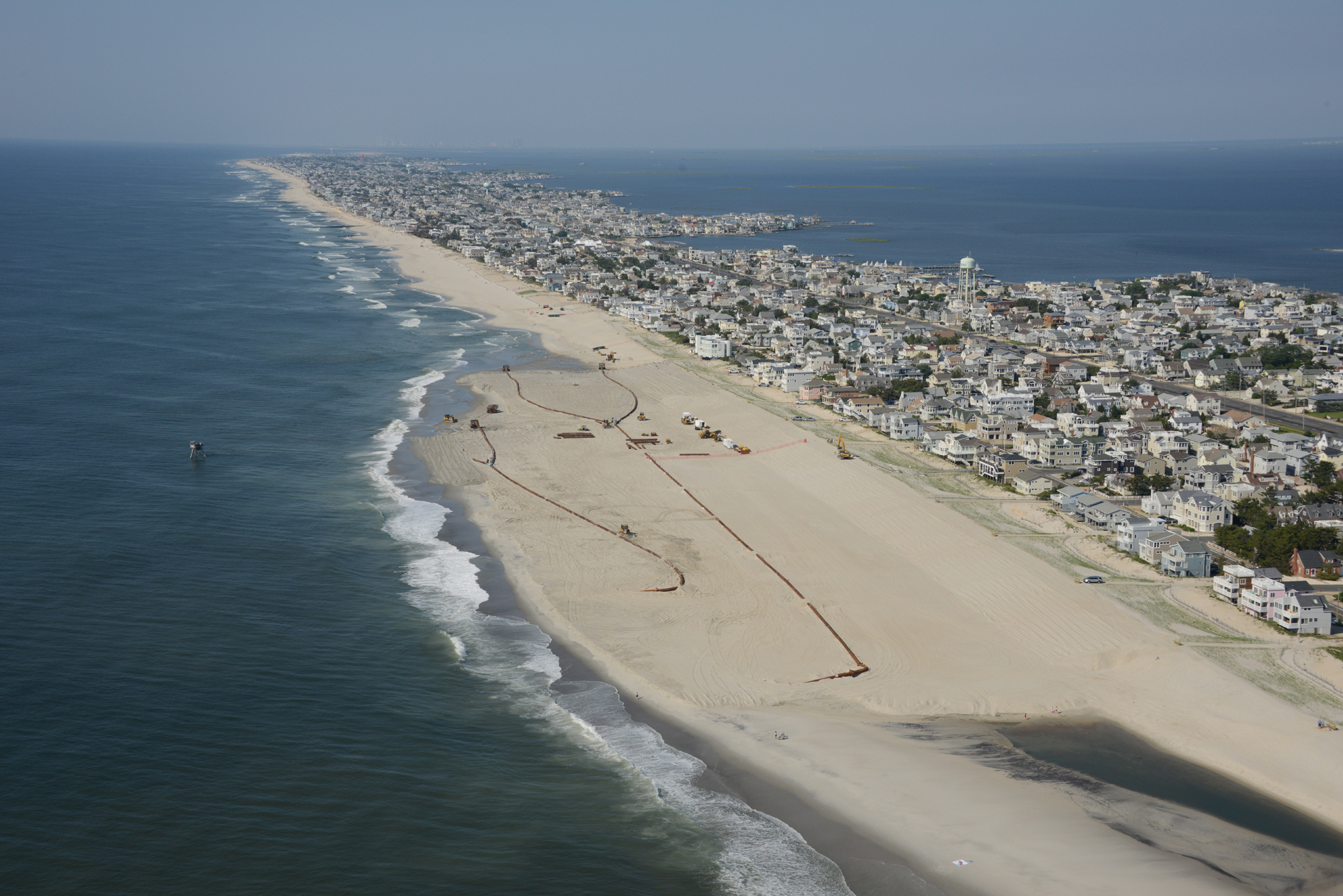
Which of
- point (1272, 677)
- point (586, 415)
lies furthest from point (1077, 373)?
point (1272, 677)

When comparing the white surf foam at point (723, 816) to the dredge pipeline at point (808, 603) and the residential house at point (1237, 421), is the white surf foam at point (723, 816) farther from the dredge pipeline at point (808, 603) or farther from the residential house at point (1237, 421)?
the residential house at point (1237, 421)

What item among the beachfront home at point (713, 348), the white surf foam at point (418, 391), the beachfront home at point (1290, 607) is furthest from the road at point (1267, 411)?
the white surf foam at point (418, 391)

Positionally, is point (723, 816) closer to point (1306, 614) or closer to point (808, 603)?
point (808, 603)

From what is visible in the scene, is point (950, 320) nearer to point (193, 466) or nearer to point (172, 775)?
point (193, 466)

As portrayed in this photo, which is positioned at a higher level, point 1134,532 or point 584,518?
point 1134,532

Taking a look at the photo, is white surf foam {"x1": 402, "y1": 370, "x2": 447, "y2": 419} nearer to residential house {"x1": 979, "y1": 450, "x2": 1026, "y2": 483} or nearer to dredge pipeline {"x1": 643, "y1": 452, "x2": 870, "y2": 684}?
dredge pipeline {"x1": 643, "y1": 452, "x2": 870, "y2": 684}

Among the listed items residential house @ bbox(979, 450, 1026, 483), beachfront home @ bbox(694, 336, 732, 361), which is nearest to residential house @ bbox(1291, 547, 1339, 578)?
residential house @ bbox(979, 450, 1026, 483)

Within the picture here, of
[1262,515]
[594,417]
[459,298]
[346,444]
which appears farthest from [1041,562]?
[459,298]
